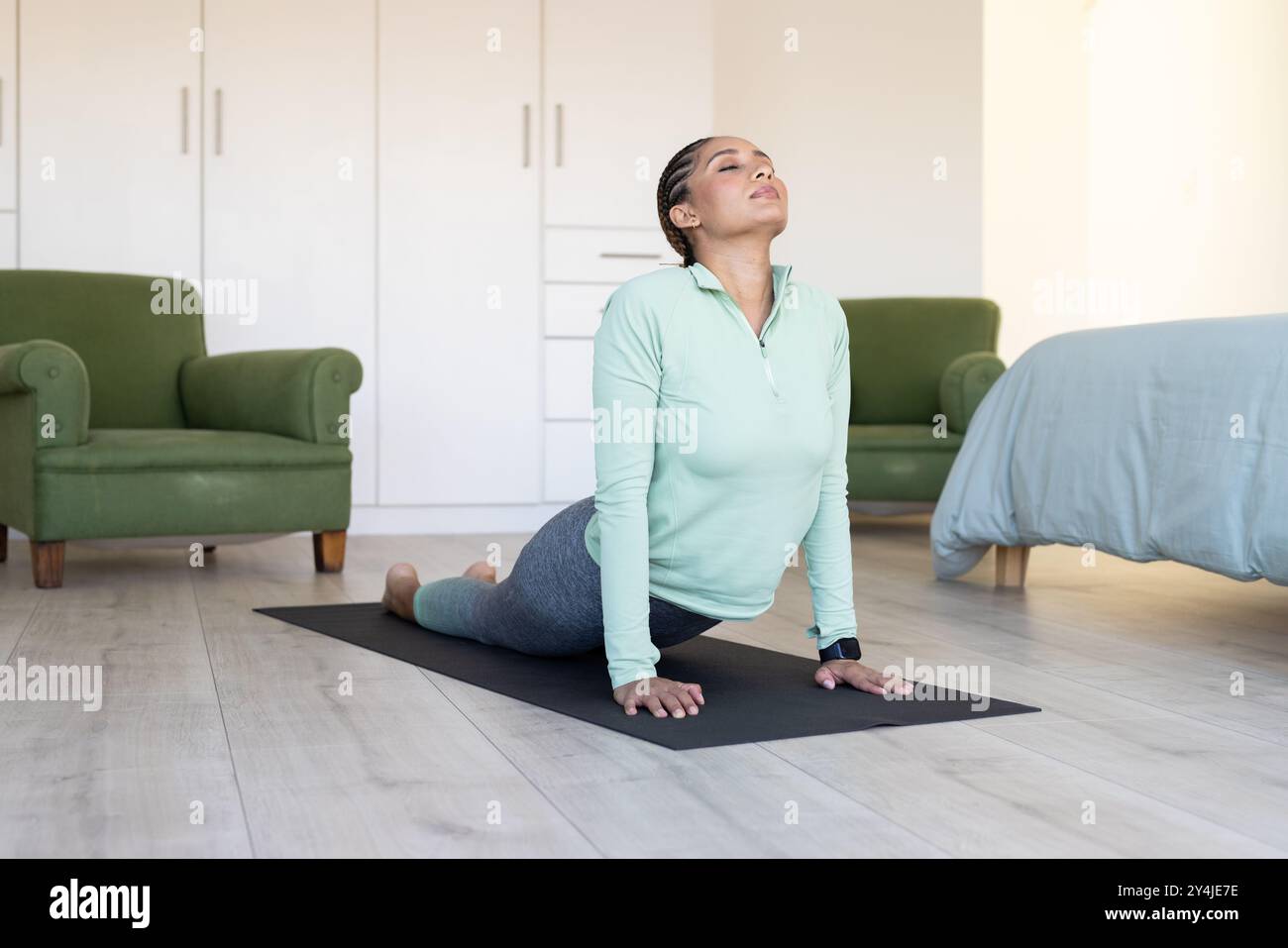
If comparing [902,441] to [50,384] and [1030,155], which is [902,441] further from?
[1030,155]

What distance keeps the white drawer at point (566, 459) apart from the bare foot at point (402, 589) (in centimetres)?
225

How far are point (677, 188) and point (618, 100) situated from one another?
3.21 metres

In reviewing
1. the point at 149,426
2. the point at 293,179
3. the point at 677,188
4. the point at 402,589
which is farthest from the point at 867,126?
the point at 677,188

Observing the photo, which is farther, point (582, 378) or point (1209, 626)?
point (582, 378)

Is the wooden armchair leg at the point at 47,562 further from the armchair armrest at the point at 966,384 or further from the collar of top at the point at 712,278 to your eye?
the armchair armrest at the point at 966,384

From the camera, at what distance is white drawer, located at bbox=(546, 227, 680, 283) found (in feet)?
16.5

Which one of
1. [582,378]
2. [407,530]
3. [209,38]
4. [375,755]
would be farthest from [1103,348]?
[209,38]

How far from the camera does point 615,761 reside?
1640 millimetres

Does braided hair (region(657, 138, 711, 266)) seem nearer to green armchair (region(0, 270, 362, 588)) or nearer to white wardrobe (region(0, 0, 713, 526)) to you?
green armchair (region(0, 270, 362, 588))

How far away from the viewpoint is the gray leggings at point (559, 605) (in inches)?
80.9

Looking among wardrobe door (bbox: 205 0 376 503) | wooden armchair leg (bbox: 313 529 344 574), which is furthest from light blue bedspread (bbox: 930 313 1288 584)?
wardrobe door (bbox: 205 0 376 503)
